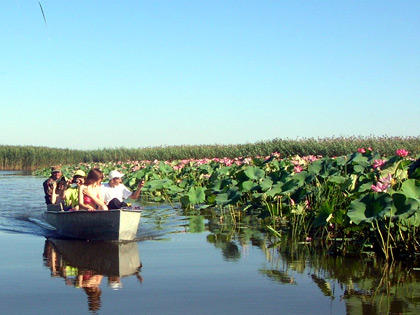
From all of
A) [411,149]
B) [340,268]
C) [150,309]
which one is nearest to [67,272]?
[150,309]

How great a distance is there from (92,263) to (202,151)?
1301 inches

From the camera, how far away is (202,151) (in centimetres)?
4044

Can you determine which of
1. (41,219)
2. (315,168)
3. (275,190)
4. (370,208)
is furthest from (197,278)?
(41,219)

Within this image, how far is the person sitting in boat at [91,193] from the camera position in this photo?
987 cm

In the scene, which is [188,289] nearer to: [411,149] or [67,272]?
[67,272]

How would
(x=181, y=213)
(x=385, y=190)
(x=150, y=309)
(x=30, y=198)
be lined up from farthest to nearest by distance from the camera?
(x=30, y=198)
(x=181, y=213)
(x=385, y=190)
(x=150, y=309)

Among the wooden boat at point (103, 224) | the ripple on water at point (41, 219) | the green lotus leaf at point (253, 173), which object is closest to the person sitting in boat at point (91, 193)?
the wooden boat at point (103, 224)

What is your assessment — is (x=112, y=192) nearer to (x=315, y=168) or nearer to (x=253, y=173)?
(x=253, y=173)

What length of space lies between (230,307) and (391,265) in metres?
2.61

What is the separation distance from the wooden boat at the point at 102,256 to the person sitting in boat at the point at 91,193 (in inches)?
26.5

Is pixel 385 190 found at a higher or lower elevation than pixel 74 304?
higher

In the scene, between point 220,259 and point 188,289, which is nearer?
point 188,289

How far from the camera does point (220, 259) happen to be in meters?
7.51

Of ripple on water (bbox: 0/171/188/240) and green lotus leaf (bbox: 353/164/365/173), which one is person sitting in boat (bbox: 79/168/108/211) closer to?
ripple on water (bbox: 0/171/188/240)
